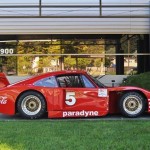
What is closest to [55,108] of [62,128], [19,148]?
[62,128]

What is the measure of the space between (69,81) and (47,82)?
0.56 m

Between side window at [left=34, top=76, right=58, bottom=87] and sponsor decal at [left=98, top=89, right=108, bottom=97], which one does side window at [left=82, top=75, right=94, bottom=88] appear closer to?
sponsor decal at [left=98, top=89, right=108, bottom=97]

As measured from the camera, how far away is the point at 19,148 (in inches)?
284

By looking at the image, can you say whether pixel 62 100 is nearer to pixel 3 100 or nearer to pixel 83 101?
pixel 83 101

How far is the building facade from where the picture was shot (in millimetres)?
18719

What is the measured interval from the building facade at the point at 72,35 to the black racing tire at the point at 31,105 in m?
7.37

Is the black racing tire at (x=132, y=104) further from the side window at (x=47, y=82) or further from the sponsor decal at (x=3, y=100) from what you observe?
the sponsor decal at (x=3, y=100)

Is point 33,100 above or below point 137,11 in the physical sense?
below

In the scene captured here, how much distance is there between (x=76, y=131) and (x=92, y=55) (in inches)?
399

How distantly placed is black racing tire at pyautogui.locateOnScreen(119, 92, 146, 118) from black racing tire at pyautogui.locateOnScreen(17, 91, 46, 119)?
198 centimetres

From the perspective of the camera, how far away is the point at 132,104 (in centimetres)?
1171

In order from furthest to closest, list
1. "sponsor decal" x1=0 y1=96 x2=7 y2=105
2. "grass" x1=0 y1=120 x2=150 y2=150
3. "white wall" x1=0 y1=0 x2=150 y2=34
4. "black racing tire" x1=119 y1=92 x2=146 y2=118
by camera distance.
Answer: "white wall" x1=0 y1=0 x2=150 y2=34
"black racing tire" x1=119 y1=92 x2=146 y2=118
"sponsor decal" x1=0 y1=96 x2=7 y2=105
"grass" x1=0 y1=120 x2=150 y2=150

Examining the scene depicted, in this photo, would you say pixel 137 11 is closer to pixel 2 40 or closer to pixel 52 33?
pixel 52 33

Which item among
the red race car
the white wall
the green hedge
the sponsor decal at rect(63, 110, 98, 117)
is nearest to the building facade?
the white wall
